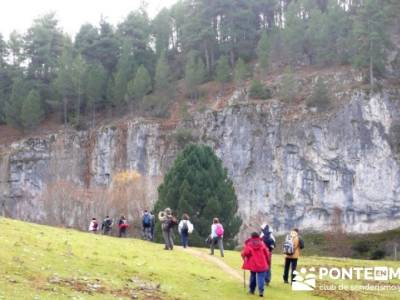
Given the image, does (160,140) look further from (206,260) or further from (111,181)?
(206,260)

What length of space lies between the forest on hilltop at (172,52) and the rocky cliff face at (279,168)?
3.82 meters

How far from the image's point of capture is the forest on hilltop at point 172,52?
68812 mm

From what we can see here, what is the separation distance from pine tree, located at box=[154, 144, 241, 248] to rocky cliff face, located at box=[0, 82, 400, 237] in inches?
665

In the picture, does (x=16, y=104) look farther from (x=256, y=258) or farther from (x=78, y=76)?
(x=256, y=258)

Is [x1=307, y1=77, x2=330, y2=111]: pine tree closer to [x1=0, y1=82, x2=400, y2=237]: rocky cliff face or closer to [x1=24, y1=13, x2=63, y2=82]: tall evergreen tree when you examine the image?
[x1=0, y1=82, x2=400, y2=237]: rocky cliff face

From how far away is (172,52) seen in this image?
8712cm

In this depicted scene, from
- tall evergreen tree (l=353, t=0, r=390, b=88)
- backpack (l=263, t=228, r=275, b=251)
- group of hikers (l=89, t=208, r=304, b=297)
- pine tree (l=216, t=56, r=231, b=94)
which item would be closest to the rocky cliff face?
tall evergreen tree (l=353, t=0, r=390, b=88)

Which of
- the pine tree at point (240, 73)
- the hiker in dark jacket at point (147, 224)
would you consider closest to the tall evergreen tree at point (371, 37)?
the pine tree at point (240, 73)

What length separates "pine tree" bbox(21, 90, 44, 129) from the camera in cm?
7550

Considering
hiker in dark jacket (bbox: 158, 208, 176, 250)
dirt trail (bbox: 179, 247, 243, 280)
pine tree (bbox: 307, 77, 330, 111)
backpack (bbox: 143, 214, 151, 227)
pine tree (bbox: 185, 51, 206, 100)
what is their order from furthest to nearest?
pine tree (bbox: 185, 51, 206, 100), pine tree (bbox: 307, 77, 330, 111), backpack (bbox: 143, 214, 151, 227), hiker in dark jacket (bbox: 158, 208, 176, 250), dirt trail (bbox: 179, 247, 243, 280)

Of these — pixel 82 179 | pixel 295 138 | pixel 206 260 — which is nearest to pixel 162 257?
pixel 206 260

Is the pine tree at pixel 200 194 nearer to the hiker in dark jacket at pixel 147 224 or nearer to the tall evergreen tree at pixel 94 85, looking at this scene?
the hiker in dark jacket at pixel 147 224

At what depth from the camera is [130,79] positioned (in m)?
77.3

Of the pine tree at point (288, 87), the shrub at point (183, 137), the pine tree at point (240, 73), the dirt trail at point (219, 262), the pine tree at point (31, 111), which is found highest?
the pine tree at point (240, 73)
